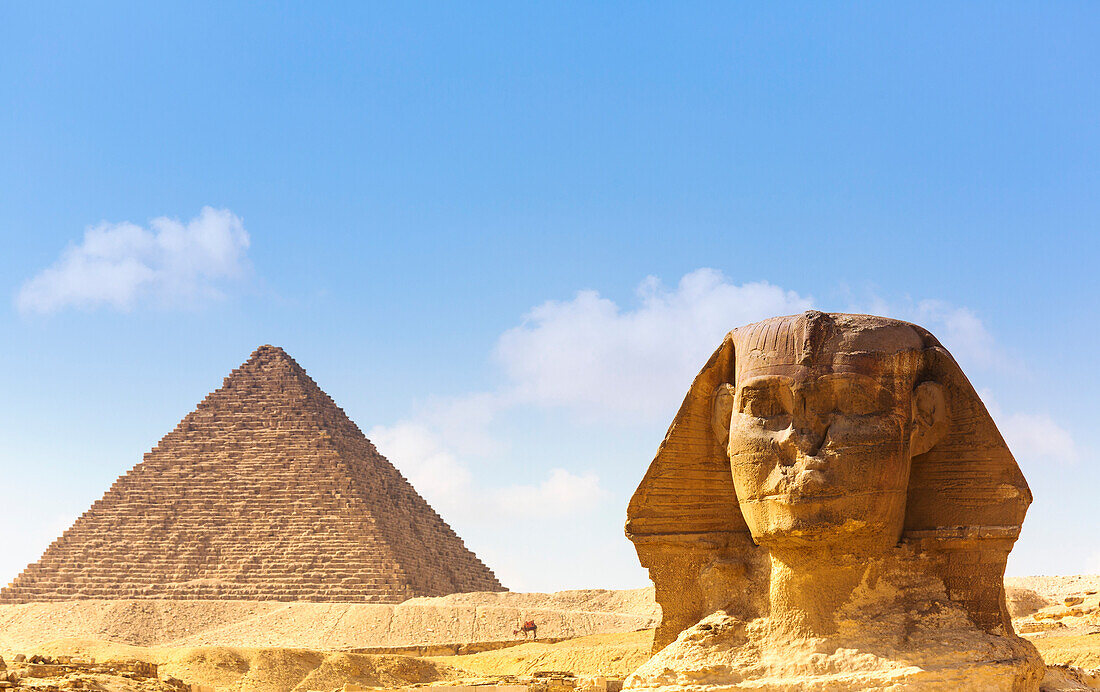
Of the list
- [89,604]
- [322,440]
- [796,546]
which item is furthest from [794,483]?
[322,440]

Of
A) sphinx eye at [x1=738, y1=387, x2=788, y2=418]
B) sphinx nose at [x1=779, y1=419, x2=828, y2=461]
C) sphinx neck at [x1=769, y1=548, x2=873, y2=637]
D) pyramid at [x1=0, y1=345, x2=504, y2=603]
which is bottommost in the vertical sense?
sphinx neck at [x1=769, y1=548, x2=873, y2=637]

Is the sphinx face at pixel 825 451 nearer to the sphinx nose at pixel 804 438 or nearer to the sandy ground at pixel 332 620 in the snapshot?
the sphinx nose at pixel 804 438

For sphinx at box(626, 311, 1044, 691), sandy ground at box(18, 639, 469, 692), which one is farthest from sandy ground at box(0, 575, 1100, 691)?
sphinx at box(626, 311, 1044, 691)

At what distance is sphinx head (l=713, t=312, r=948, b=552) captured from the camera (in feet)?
17.5

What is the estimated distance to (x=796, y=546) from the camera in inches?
215

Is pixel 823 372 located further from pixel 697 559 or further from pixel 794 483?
pixel 697 559

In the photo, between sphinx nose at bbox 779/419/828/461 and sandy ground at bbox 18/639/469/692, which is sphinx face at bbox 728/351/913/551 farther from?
sandy ground at bbox 18/639/469/692

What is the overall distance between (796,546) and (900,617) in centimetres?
44

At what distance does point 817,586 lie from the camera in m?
5.53

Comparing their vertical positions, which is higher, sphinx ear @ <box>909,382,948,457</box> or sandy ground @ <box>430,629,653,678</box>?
sandy ground @ <box>430,629,653,678</box>

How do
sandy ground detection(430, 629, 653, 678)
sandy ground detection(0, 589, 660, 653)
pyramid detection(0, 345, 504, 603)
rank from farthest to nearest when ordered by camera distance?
pyramid detection(0, 345, 504, 603)
sandy ground detection(0, 589, 660, 653)
sandy ground detection(430, 629, 653, 678)

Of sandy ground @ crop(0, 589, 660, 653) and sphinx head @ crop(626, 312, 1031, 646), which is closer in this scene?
sphinx head @ crop(626, 312, 1031, 646)

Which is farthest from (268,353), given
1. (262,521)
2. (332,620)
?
(332,620)

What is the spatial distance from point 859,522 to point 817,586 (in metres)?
0.34
